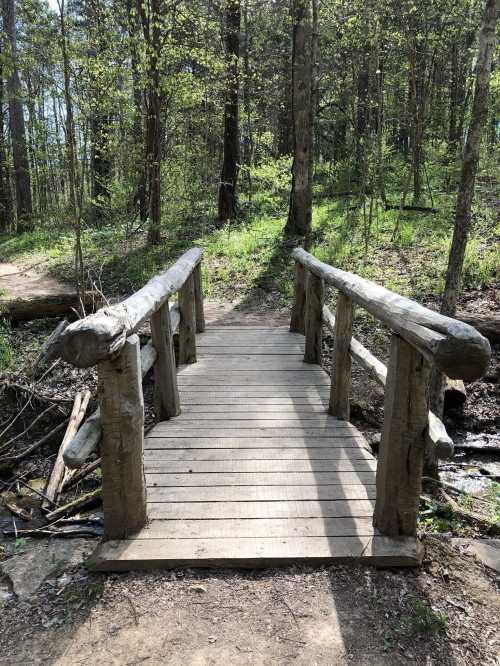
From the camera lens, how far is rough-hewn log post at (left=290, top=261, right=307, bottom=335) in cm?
710

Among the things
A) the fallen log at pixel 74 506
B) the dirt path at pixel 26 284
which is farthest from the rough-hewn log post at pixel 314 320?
the dirt path at pixel 26 284

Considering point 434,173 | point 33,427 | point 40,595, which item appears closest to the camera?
point 40,595

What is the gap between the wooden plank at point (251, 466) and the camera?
11.8 feet

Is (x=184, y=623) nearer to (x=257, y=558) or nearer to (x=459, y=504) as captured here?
(x=257, y=558)

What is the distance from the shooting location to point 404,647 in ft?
7.26

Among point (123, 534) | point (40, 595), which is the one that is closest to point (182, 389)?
point (123, 534)

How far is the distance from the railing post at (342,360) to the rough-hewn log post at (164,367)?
55.7 inches

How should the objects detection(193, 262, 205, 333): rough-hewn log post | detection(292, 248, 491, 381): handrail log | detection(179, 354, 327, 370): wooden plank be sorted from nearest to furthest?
detection(292, 248, 491, 381): handrail log, detection(179, 354, 327, 370): wooden plank, detection(193, 262, 205, 333): rough-hewn log post

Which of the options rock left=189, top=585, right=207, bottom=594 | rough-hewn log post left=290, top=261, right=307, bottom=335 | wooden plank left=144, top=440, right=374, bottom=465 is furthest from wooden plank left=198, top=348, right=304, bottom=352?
rock left=189, top=585, right=207, bottom=594

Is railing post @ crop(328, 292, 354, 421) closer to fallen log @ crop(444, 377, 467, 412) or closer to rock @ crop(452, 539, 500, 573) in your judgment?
rock @ crop(452, 539, 500, 573)

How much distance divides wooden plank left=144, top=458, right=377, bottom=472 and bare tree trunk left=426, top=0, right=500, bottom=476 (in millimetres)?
1972

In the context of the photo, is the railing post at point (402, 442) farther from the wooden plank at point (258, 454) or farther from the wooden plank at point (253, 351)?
the wooden plank at point (253, 351)

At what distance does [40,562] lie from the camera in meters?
2.80

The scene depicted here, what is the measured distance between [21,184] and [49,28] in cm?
1056
